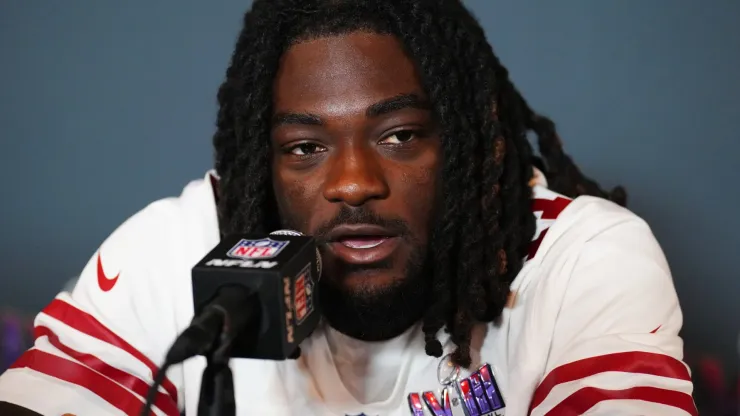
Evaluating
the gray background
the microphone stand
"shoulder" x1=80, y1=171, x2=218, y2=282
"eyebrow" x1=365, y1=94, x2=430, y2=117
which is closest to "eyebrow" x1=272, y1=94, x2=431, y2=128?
"eyebrow" x1=365, y1=94, x2=430, y2=117

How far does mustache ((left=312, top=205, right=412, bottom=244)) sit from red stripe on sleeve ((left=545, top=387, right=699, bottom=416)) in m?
0.34

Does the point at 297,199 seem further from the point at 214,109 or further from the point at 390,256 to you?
the point at 214,109

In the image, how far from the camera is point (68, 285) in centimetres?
239

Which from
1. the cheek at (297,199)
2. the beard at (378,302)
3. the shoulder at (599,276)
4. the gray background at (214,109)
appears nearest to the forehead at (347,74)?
the cheek at (297,199)

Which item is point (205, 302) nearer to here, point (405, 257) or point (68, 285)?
point (405, 257)

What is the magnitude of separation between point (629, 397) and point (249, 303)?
0.61 m

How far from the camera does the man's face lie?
1.36m

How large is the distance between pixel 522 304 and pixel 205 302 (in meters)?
0.75

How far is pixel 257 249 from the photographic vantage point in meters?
0.98

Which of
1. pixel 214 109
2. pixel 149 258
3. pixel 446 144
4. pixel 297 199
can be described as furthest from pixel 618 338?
pixel 214 109

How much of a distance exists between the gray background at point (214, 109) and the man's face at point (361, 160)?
2.96 ft

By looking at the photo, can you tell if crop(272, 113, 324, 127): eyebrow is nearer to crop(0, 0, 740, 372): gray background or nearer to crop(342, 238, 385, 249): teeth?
crop(342, 238, 385, 249): teeth

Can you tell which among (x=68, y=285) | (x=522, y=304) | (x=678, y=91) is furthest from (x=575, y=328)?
(x=68, y=285)

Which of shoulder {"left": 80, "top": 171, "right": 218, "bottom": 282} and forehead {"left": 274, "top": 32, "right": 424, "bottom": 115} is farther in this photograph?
shoulder {"left": 80, "top": 171, "right": 218, "bottom": 282}
